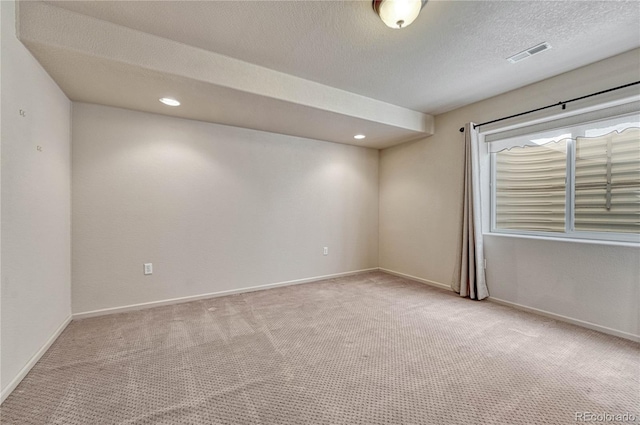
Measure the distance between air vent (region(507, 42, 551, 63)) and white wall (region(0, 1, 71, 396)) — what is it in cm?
359

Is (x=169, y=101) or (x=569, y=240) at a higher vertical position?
(x=169, y=101)

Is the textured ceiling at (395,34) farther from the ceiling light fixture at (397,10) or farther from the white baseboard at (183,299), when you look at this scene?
the white baseboard at (183,299)

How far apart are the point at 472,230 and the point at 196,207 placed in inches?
132

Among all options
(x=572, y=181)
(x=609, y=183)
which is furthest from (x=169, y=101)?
(x=609, y=183)

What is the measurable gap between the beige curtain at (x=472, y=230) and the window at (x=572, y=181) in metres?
0.32

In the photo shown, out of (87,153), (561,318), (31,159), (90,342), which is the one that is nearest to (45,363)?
(90,342)

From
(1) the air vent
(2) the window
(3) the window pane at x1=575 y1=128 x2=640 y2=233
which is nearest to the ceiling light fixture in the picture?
(1) the air vent

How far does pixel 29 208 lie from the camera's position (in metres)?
1.86

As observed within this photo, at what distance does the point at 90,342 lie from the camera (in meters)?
2.18

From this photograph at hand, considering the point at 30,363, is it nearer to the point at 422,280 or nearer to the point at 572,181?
the point at 422,280

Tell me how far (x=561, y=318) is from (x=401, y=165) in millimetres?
2696

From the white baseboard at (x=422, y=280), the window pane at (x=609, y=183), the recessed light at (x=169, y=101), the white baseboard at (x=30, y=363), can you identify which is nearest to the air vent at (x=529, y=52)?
the window pane at (x=609, y=183)

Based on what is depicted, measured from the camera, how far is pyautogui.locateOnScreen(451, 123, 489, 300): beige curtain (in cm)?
319

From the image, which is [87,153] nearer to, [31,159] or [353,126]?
[31,159]
